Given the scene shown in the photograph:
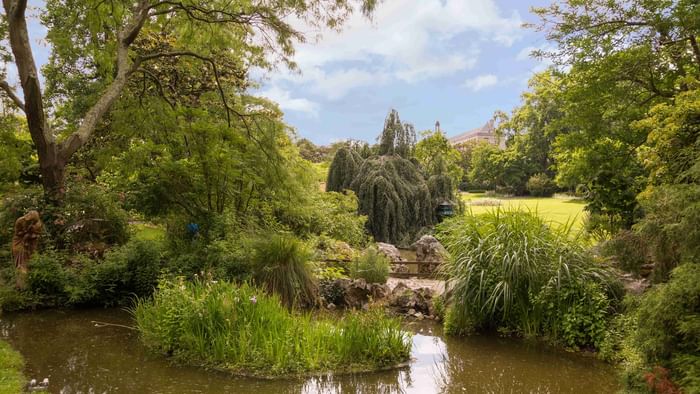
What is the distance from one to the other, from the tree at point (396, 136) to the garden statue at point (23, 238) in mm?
11840

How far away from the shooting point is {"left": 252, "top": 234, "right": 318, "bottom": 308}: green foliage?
7.68m

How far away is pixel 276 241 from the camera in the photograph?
7.94 m

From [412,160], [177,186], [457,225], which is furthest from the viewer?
[412,160]

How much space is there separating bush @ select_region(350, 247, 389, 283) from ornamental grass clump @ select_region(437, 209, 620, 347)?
2.19 meters

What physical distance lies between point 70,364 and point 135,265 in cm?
312

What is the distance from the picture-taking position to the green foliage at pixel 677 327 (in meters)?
3.39

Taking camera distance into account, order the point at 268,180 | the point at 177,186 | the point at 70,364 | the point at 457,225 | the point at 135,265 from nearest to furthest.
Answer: the point at 70,364
the point at 457,225
the point at 135,265
the point at 177,186
the point at 268,180

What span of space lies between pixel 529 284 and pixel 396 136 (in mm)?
11756

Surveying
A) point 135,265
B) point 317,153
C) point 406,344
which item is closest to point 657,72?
point 406,344

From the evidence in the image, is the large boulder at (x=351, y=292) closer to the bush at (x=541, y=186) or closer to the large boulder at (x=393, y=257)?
the large boulder at (x=393, y=257)

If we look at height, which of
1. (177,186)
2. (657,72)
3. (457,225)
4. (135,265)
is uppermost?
(657,72)

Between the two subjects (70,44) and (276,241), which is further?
(70,44)

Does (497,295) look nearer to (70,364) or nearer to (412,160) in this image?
(70,364)

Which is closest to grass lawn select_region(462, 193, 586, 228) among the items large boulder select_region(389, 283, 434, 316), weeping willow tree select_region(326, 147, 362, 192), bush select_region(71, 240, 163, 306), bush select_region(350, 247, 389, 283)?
large boulder select_region(389, 283, 434, 316)
